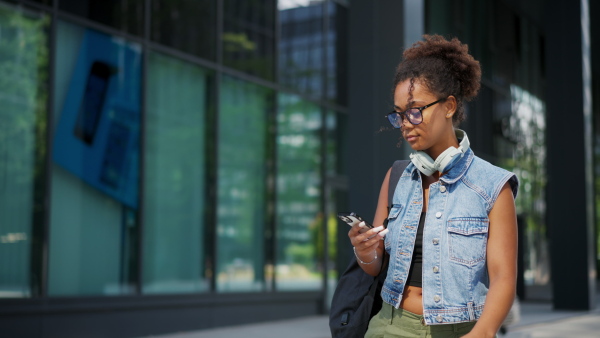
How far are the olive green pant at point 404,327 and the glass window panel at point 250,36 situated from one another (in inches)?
427

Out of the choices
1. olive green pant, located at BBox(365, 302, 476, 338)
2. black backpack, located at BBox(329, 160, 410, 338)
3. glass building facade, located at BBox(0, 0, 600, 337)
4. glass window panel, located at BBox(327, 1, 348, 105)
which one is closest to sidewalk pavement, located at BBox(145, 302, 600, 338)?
glass building facade, located at BBox(0, 0, 600, 337)

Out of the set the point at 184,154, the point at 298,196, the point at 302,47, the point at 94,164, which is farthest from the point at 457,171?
the point at 302,47

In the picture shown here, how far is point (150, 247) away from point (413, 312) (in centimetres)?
943

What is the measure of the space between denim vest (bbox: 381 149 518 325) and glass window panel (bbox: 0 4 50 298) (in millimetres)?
7803

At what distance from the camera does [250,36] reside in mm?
13688

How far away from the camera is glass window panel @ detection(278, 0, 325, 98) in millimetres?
14555

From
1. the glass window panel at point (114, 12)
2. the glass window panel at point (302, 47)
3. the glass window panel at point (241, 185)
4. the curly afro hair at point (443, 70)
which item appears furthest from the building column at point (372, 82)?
the glass window panel at point (302, 47)

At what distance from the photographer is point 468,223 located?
2395 millimetres

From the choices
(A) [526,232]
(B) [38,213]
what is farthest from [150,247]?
(A) [526,232]

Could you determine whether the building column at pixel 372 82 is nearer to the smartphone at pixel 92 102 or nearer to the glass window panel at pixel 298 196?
the smartphone at pixel 92 102

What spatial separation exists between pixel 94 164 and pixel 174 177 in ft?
5.30

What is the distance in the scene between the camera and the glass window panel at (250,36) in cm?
1320

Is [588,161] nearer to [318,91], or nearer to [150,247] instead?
[318,91]

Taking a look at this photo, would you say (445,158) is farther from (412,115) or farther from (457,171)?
(412,115)
